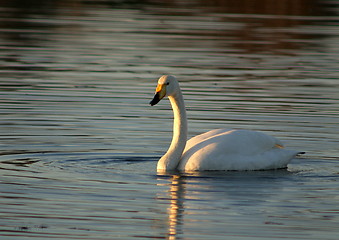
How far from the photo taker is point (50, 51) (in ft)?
84.5

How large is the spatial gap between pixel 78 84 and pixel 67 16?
55.2 feet

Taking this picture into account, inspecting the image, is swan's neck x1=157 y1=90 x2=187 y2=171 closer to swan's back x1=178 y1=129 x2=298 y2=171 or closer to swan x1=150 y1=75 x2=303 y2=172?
swan x1=150 y1=75 x2=303 y2=172

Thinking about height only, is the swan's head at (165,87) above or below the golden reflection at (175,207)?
above

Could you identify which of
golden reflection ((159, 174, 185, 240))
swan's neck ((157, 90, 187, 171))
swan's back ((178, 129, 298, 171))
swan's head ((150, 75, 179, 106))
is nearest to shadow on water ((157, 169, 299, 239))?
golden reflection ((159, 174, 185, 240))

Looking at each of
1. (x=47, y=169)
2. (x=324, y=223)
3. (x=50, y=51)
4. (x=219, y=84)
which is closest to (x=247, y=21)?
(x=50, y=51)

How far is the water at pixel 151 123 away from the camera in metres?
9.96

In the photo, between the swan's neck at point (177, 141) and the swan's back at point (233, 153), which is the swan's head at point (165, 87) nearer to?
the swan's neck at point (177, 141)

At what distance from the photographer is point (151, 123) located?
16.2 metres

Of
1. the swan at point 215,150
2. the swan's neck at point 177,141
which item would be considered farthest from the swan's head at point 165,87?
the swan's neck at point 177,141

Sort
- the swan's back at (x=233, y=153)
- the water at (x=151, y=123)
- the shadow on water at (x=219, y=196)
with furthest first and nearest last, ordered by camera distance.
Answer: the swan's back at (x=233, y=153)
the water at (x=151, y=123)
the shadow on water at (x=219, y=196)

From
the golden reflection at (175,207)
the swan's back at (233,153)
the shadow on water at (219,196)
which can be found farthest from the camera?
the swan's back at (233,153)

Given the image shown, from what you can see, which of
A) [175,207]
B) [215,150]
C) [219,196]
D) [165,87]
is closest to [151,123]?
[165,87]

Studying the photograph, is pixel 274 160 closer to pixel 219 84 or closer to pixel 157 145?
pixel 157 145

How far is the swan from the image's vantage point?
42.1 feet
